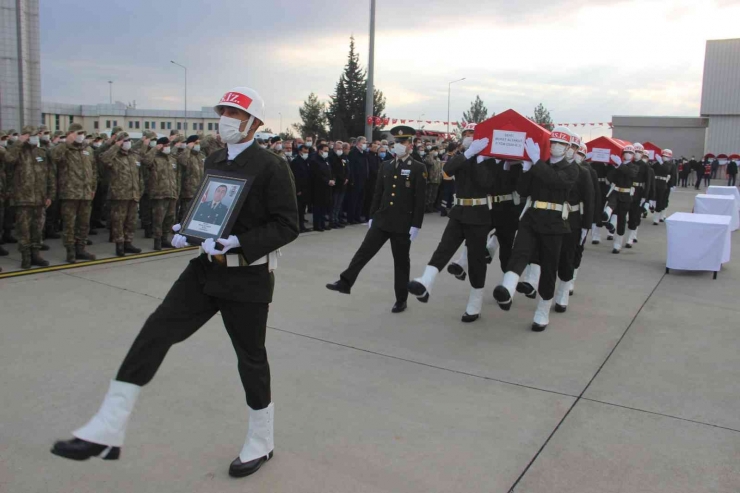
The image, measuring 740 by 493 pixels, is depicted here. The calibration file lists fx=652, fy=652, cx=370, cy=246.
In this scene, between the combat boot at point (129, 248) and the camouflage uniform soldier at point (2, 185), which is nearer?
the camouflage uniform soldier at point (2, 185)

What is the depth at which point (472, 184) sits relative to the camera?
6730mm

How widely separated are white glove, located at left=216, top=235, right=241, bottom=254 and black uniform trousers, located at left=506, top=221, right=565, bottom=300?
3.77 m

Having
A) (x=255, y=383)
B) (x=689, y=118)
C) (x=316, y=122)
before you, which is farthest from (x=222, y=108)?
(x=316, y=122)

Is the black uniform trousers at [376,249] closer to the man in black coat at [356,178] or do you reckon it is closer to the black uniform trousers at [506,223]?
the black uniform trousers at [506,223]

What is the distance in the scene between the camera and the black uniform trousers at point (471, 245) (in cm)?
668

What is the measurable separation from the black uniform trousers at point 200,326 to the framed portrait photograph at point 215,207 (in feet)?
0.76

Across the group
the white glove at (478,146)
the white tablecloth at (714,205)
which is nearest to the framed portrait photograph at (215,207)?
the white glove at (478,146)

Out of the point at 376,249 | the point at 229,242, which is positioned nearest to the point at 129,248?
the point at 376,249

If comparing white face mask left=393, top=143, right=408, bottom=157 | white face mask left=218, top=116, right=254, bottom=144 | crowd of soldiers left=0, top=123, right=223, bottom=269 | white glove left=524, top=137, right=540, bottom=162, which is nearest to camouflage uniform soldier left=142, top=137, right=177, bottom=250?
crowd of soldiers left=0, top=123, right=223, bottom=269

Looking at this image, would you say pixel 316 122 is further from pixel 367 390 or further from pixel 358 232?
pixel 367 390

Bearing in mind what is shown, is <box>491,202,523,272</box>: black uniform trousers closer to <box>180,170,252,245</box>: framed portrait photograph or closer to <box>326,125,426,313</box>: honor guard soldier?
<box>326,125,426,313</box>: honor guard soldier

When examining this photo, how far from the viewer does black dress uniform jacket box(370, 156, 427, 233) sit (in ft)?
22.7

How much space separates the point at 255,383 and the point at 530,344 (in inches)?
135

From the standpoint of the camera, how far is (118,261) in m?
9.41
